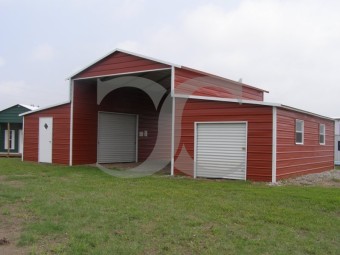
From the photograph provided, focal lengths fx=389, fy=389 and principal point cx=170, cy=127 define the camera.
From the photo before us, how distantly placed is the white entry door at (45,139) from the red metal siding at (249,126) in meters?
7.41

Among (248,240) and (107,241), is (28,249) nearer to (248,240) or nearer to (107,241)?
(107,241)

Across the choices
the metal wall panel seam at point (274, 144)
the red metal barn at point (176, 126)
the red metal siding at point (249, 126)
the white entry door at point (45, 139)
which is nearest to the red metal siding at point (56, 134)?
the red metal barn at point (176, 126)

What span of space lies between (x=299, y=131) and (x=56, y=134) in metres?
10.4

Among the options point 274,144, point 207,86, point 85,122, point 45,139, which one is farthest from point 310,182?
point 45,139

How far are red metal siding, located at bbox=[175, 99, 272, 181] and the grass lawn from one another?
4.79 feet

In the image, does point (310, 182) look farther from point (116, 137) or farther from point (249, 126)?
point (116, 137)

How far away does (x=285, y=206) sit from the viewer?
788cm

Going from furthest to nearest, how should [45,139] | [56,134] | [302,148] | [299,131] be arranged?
[45,139] < [56,134] < [302,148] < [299,131]

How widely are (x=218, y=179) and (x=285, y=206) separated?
15.7ft

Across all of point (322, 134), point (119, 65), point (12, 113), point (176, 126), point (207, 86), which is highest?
point (119, 65)

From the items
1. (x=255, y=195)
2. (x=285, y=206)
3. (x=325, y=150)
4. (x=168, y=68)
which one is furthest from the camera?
(x=325, y=150)

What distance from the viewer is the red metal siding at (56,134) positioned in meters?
17.1

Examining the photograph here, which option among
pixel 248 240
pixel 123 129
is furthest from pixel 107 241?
pixel 123 129

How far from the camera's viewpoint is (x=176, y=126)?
44.0ft
